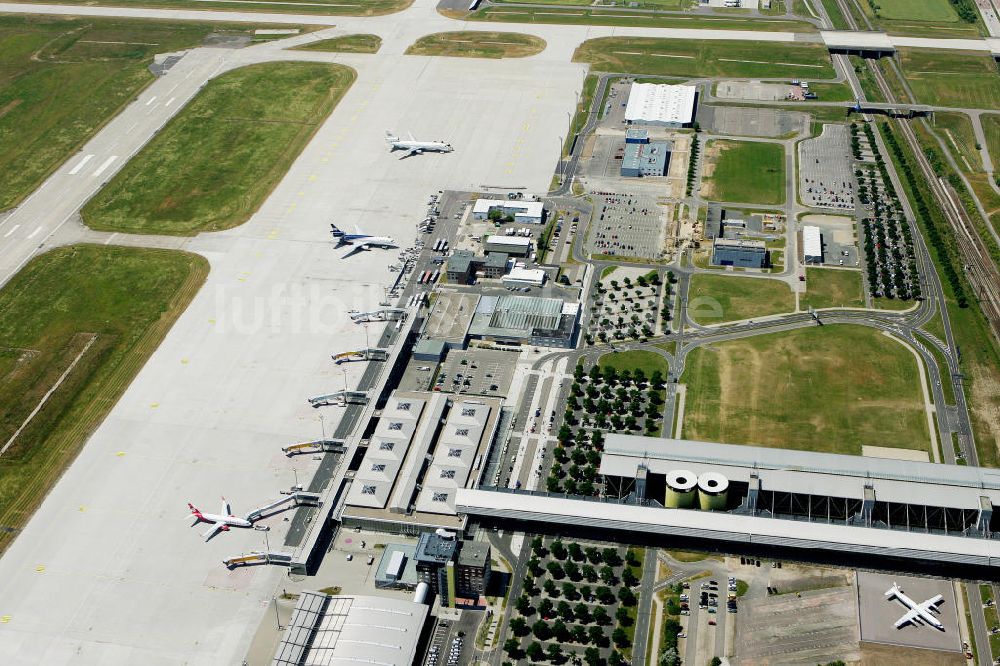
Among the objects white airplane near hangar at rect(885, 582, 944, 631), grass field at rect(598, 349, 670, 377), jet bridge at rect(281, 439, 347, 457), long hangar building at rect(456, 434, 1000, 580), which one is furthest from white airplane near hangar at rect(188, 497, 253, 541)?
white airplane near hangar at rect(885, 582, 944, 631)

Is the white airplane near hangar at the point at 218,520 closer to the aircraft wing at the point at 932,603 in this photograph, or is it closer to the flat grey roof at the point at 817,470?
the flat grey roof at the point at 817,470

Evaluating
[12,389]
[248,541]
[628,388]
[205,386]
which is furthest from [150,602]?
[628,388]

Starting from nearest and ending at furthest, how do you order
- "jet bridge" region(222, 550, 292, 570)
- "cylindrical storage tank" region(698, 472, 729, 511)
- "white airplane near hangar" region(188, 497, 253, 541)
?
1. "cylindrical storage tank" region(698, 472, 729, 511)
2. "jet bridge" region(222, 550, 292, 570)
3. "white airplane near hangar" region(188, 497, 253, 541)

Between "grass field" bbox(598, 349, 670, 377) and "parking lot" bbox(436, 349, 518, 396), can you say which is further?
"grass field" bbox(598, 349, 670, 377)

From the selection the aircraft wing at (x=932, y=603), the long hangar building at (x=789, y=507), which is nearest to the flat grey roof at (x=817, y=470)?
the long hangar building at (x=789, y=507)

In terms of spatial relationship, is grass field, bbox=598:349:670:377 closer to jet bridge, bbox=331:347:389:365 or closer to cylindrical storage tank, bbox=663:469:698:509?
cylindrical storage tank, bbox=663:469:698:509

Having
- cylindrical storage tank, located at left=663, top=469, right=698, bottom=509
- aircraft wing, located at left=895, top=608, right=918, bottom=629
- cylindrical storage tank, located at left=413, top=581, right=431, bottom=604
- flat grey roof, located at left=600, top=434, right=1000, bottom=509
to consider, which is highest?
flat grey roof, located at left=600, top=434, right=1000, bottom=509

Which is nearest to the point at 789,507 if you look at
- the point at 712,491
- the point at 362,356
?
the point at 712,491
